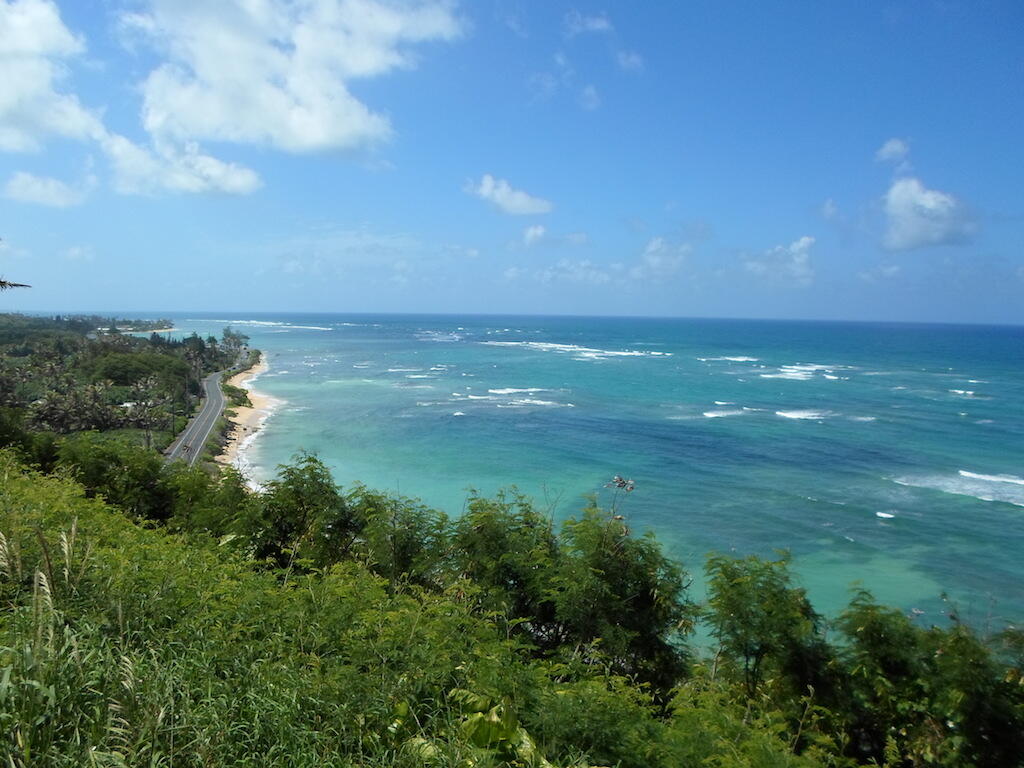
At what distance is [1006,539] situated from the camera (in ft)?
89.3

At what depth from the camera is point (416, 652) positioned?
5.97 metres

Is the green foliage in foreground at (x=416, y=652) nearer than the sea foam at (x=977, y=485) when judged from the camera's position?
Yes

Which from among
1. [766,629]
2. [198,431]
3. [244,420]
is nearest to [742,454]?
[766,629]

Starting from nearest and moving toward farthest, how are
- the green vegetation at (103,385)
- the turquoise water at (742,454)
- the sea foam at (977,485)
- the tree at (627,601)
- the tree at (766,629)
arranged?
1. the tree at (766,629)
2. the tree at (627,601)
3. the turquoise water at (742,454)
4. the sea foam at (977,485)
5. the green vegetation at (103,385)

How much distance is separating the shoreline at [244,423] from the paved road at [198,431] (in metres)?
1.56

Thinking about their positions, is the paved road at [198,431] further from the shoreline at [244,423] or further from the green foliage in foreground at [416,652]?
the green foliage in foreground at [416,652]

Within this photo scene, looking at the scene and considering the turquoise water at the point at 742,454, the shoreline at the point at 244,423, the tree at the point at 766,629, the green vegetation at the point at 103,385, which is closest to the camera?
the tree at the point at 766,629

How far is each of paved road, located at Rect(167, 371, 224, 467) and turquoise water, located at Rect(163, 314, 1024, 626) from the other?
396 cm

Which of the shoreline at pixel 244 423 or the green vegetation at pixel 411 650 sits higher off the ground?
the green vegetation at pixel 411 650

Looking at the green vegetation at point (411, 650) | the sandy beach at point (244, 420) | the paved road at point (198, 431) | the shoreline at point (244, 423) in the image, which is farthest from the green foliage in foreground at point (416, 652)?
the sandy beach at point (244, 420)

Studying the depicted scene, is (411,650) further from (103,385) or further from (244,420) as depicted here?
(103,385)

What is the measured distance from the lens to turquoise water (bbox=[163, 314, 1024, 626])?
26.1m

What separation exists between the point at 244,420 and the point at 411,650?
53.5 meters

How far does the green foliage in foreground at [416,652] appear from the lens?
14.0 ft
